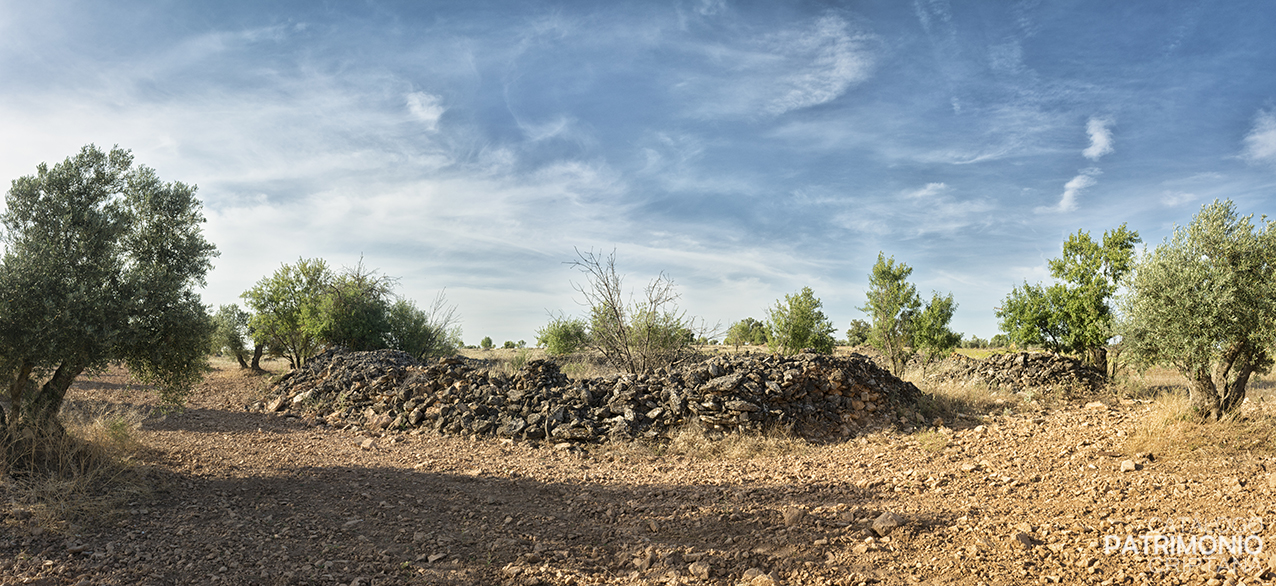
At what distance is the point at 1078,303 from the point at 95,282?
69.5ft

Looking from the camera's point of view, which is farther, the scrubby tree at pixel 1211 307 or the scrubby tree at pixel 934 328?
the scrubby tree at pixel 934 328

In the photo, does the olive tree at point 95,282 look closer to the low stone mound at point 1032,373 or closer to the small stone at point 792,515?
the small stone at point 792,515

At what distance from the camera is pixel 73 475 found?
7.18 metres

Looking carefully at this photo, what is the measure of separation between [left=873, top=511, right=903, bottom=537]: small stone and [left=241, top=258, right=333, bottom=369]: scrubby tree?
68.1 feet

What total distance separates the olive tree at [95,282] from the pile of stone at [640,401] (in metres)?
4.40

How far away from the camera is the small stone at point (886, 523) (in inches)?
226

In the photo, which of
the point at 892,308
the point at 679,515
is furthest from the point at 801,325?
the point at 679,515

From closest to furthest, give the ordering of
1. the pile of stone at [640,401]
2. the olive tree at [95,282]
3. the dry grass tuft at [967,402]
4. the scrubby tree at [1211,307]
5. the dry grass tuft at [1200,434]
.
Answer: the olive tree at [95,282]
the dry grass tuft at [1200,434]
the scrubby tree at [1211,307]
the pile of stone at [640,401]
the dry grass tuft at [967,402]

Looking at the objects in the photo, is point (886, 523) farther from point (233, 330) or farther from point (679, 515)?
point (233, 330)

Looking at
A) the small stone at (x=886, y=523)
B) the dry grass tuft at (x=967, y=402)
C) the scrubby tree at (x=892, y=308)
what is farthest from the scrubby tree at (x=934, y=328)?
the small stone at (x=886, y=523)

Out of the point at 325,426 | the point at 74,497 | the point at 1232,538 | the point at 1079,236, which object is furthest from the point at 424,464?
the point at 1079,236

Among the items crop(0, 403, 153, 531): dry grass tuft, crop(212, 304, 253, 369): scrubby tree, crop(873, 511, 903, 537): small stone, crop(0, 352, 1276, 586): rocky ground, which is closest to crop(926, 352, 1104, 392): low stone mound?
crop(0, 352, 1276, 586): rocky ground

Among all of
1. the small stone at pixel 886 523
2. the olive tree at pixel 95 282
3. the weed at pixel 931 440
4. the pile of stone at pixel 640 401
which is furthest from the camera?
the pile of stone at pixel 640 401

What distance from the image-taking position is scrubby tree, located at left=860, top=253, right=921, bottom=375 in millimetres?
24531
